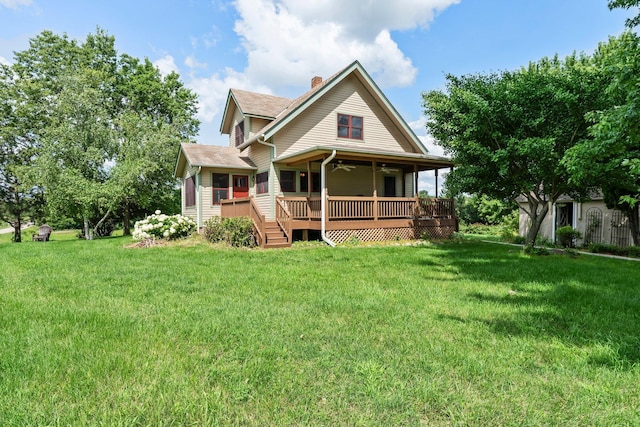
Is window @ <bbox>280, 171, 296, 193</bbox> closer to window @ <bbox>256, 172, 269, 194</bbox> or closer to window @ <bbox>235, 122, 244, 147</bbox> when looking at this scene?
window @ <bbox>256, 172, 269, 194</bbox>

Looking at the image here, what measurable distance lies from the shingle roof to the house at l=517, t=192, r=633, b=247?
1342 centimetres

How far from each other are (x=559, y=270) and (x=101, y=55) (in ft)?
109

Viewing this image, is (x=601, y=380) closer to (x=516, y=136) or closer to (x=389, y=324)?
(x=389, y=324)

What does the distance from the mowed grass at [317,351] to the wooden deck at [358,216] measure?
648 centimetres

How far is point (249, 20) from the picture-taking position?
12773 millimetres

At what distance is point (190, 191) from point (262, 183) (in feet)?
15.0

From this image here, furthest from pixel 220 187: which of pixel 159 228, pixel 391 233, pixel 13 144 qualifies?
pixel 13 144

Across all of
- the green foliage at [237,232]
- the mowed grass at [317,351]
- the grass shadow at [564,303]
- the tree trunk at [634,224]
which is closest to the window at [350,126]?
the green foliage at [237,232]

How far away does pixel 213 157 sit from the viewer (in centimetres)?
1633

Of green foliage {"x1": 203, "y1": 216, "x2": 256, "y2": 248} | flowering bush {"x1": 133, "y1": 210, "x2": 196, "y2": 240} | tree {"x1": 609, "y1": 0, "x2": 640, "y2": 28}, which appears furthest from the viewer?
flowering bush {"x1": 133, "y1": 210, "x2": 196, "y2": 240}

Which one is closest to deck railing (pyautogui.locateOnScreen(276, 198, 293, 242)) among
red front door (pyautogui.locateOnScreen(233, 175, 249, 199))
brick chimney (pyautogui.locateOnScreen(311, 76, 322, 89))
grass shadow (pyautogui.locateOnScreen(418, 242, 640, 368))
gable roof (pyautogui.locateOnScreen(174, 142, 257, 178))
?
gable roof (pyautogui.locateOnScreen(174, 142, 257, 178))

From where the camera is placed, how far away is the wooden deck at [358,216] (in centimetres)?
1285

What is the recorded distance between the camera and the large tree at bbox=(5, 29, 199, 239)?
18.0m

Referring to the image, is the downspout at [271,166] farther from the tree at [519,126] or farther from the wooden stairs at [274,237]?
the tree at [519,126]
